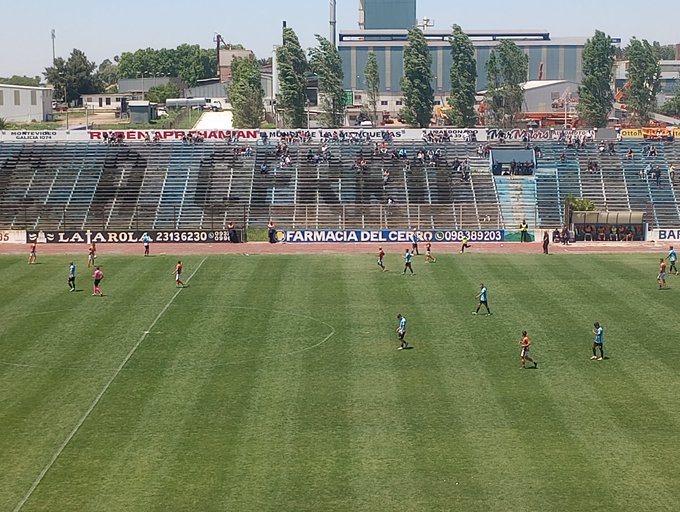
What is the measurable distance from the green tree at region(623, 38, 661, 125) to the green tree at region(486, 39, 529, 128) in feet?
47.1

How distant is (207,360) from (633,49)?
369ft

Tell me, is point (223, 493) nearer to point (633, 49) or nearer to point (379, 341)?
point (379, 341)

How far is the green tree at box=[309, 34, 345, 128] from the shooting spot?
5379 inches

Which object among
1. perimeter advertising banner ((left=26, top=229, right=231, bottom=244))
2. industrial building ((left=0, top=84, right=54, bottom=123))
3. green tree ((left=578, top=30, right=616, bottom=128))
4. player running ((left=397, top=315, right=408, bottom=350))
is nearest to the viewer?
player running ((left=397, top=315, right=408, bottom=350))

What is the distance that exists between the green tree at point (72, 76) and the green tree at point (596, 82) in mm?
96614

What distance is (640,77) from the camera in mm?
139250

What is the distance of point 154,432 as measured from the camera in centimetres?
3244

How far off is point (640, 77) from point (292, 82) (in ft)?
157

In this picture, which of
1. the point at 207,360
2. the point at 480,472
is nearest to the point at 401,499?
the point at 480,472

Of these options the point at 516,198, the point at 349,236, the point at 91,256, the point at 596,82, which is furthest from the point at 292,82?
the point at 91,256

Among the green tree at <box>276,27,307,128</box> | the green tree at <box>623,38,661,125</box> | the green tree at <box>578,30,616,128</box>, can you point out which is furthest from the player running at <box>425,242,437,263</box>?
the green tree at <box>623,38,661,125</box>

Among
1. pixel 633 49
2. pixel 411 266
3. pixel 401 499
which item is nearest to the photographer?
pixel 401 499

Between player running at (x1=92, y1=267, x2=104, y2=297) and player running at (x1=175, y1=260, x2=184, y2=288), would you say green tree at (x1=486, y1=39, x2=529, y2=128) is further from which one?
player running at (x1=92, y1=267, x2=104, y2=297)

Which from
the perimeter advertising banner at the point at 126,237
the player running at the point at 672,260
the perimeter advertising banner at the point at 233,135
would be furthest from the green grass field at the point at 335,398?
the perimeter advertising banner at the point at 233,135
